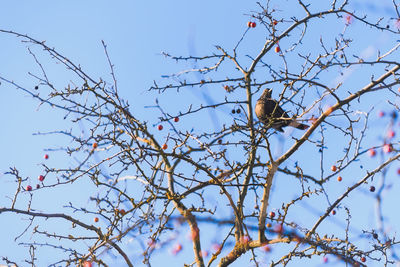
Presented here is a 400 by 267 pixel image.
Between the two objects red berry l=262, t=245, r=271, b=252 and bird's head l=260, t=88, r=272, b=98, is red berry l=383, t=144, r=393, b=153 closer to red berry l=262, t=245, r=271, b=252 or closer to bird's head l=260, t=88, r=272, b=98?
red berry l=262, t=245, r=271, b=252

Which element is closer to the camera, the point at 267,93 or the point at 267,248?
the point at 267,248

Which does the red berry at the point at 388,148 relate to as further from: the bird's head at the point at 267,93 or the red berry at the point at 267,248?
the bird's head at the point at 267,93

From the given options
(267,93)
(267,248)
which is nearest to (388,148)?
(267,248)

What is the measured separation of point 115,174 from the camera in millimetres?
3826

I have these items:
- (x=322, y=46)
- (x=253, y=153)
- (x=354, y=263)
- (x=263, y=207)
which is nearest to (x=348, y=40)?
(x=322, y=46)

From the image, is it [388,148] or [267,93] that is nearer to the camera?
[388,148]

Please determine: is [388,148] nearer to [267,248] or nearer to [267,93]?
[267,248]

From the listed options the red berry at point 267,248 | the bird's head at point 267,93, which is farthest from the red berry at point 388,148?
the bird's head at point 267,93

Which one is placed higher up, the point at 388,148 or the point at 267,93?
the point at 267,93

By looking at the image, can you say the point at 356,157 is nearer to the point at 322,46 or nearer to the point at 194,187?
the point at 322,46

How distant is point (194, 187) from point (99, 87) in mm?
1087

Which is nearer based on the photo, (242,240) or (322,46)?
(242,240)

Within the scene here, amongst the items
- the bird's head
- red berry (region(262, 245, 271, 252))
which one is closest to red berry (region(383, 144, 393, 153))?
red berry (region(262, 245, 271, 252))

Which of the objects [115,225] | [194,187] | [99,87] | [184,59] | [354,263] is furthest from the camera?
[184,59]
